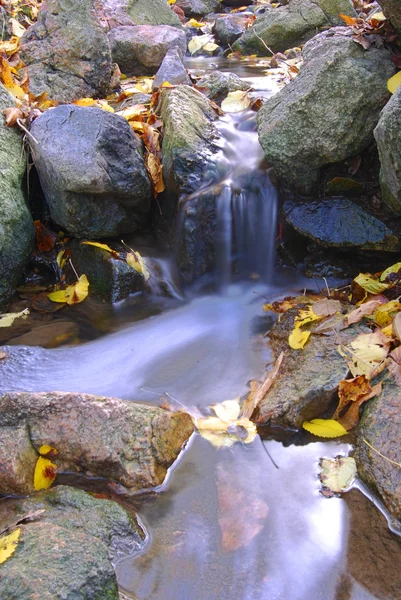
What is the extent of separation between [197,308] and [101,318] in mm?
714

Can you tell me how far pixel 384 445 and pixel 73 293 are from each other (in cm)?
252

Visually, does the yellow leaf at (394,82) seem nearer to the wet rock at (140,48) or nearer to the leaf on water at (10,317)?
the leaf on water at (10,317)

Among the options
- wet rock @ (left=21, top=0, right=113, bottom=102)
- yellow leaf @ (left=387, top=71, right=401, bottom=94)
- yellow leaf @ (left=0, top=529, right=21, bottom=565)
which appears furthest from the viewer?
wet rock @ (left=21, top=0, right=113, bottom=102)

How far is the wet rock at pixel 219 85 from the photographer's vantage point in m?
5.66

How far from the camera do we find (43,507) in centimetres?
219

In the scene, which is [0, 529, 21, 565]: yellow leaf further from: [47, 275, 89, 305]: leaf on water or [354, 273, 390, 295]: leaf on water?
[354, 273, 390, 295]: leaf on water

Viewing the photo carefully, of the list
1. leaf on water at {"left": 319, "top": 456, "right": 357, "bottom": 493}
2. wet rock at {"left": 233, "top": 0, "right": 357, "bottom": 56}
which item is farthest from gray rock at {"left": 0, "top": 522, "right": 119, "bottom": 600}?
wet rock at {"left": 233, "top": 0, "right": 357, "bottom": 56}

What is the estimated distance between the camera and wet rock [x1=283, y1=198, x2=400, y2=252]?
3.74m

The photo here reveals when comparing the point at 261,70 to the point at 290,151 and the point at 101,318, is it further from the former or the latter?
the point at 101,318

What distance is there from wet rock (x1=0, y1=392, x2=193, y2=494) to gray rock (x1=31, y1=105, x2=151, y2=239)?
6.12 ft

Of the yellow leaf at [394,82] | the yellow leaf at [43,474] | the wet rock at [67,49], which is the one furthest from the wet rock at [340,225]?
the wet rock at [67,49]

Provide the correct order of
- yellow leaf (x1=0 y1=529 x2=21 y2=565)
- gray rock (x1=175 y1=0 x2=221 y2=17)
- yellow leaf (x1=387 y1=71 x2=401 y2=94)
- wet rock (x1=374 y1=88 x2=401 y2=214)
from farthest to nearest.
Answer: gray rock (x1=175 y1=0 x2=221 y2=17) < yellow leaf (x1=387 y1=71 x2=401 y2=94) < wet rock (x1=374 y1=88 x2=401 y2=214) < yellow leaf (x1=0 y1=529 x2=21 y2=565)

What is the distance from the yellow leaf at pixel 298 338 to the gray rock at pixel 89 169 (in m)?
1.74

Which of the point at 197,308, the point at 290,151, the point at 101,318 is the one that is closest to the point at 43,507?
the point at 101,318
